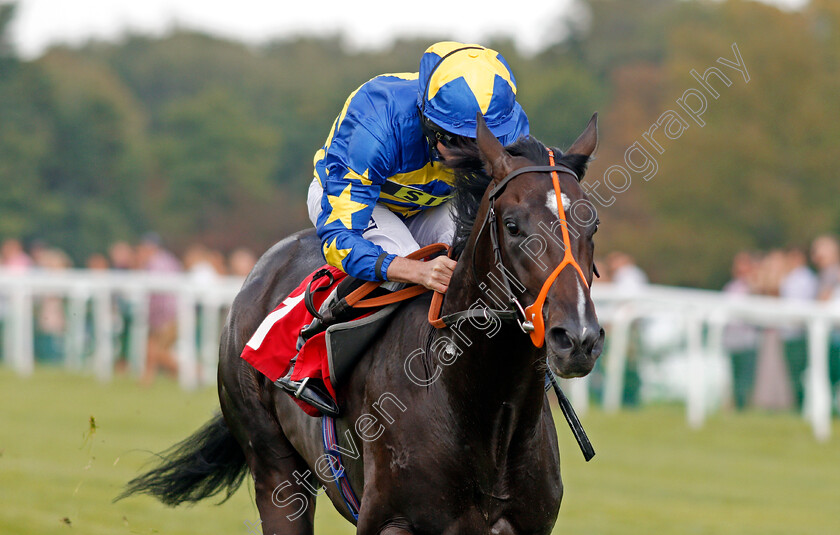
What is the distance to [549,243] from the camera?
303 centimetres

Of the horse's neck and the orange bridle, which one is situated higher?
the orange bridle

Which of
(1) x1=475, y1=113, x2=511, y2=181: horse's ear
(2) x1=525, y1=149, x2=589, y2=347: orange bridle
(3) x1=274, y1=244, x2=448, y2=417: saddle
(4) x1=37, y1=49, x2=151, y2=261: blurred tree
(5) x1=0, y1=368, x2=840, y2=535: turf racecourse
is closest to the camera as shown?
(2) x1=525, y1=149, x2=589, y2=347: orange bridle

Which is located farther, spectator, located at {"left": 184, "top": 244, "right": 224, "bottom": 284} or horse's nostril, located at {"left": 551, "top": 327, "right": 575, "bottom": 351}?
spectator, located at {"left": 184, "top": 244, "right": 224, "bottom": 284}

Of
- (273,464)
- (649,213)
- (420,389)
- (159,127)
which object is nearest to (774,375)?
(273,464)

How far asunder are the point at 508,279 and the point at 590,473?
20.0 feet

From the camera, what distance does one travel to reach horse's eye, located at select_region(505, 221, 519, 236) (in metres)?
3.13

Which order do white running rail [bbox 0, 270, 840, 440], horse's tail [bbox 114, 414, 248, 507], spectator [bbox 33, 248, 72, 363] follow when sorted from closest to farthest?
horse's tail [bbox 114, 414, 248, 507] < white running rail [bbox 0, 270, 840, 440] < spectator [bbox 33, 248, 72, 363]

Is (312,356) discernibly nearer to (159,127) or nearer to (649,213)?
(649,213)

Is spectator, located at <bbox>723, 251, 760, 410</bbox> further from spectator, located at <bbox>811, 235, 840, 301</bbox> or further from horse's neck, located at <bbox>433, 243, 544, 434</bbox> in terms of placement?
horse's neck, located at <bbox>433, 243, 544, 434</bbox>

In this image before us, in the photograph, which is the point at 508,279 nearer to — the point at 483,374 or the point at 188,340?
the point at 483,374

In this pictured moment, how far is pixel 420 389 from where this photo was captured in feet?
11.6

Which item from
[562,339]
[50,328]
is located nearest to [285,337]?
[562,339]

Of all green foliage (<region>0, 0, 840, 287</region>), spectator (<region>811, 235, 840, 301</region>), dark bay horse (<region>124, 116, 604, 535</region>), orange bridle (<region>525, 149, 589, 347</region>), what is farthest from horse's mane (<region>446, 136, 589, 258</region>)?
green foliage (<region>0, 0, 840, 287</region>)

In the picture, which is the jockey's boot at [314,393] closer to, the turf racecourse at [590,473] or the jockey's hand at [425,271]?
the jockey's hand at [425,271]
